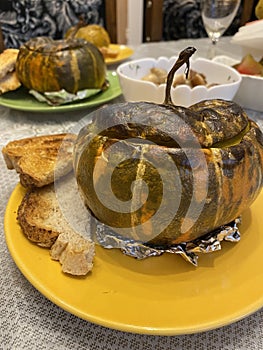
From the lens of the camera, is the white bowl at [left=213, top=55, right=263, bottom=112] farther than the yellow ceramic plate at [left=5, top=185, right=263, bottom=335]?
Yes

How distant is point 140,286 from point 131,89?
64cm

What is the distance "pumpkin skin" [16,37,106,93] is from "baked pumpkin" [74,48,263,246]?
54 cm

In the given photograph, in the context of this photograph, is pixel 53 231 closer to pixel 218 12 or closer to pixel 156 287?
pixel 156 287

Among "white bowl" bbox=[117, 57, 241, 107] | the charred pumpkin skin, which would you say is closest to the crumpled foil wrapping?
the charred pumpkin skin

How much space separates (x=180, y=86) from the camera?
96 centimetres

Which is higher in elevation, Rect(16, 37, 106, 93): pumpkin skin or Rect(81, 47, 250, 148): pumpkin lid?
Rect(81, 47, 250, 148): pumpkin lid

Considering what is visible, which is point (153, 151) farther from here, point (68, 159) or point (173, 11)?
point (173, 11)

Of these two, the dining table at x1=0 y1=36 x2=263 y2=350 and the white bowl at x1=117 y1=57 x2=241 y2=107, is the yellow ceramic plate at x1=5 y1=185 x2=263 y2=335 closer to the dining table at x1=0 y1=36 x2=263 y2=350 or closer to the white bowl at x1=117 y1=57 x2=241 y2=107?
the dining table at x1=0 y1=36 x2=263 y2=350

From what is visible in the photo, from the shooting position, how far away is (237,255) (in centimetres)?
58

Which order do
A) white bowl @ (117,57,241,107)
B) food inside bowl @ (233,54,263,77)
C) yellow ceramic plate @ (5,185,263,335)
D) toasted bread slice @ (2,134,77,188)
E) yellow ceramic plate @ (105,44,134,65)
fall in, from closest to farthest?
yellow ceramic plate @ (5,185,263,335) → toasted bread slice @ (2,134,77,188) → white bowl @ (117,57,241,107) → food inside bowl @ (233,54,263,77) → yellow ceramic plate @ (105,44,134,65)

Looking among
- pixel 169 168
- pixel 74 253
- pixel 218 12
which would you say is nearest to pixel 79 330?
pixel 74 253

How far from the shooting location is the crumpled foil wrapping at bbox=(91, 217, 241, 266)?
1.86 feet

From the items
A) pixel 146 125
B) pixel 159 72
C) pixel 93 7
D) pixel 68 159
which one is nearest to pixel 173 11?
pixel 93 7

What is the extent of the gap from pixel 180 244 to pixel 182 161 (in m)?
0.13
